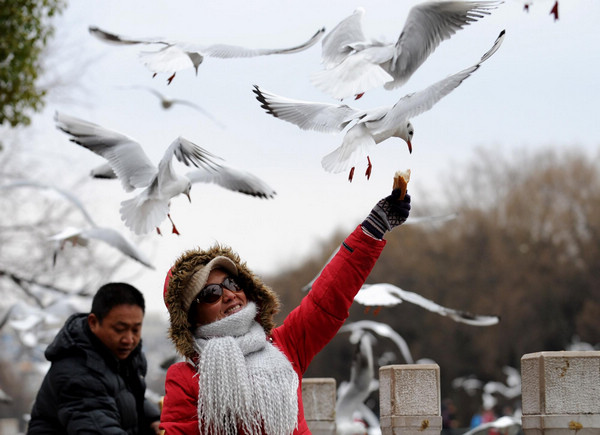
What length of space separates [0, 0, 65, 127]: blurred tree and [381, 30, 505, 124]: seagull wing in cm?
982

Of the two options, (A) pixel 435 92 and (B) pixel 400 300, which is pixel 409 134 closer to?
(A) pixel 435 92

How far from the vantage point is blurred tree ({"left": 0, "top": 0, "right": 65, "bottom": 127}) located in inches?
526

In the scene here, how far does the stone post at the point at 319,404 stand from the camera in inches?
303

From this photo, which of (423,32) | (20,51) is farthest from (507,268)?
(423,32)

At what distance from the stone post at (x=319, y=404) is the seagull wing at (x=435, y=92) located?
355 cm

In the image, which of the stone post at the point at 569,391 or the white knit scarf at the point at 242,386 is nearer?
the white knit scarf at the point at 242,386

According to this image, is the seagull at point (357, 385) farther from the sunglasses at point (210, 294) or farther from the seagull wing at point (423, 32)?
the sunglasses at point (210, 294)

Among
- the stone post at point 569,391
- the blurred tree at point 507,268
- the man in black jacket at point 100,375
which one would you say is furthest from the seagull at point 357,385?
the blurred tree at point 507,268

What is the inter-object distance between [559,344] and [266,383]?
3898 centimetres

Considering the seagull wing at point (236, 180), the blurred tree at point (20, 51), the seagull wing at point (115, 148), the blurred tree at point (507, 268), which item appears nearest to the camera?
the seagull wing at point (115, 148)

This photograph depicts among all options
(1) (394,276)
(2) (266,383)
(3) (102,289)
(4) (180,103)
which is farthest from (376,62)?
(1) (394,276)

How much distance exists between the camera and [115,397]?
15.0 feet

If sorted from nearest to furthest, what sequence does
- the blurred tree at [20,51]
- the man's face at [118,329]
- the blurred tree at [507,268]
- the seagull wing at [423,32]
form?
the man's face at [118,329] → the seagull wing at [423,32] → the blurred tree at [20,51] → the blurred tree at [507,268]

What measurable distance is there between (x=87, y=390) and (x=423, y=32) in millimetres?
2409
